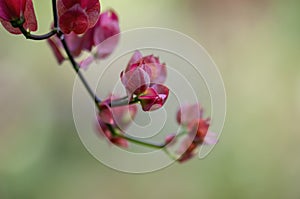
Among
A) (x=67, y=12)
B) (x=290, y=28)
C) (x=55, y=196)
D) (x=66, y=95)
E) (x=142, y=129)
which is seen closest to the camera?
(x=67, y=12)

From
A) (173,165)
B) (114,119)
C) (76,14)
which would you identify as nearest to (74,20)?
(76,14)

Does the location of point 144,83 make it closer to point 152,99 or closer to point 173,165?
point 152,99

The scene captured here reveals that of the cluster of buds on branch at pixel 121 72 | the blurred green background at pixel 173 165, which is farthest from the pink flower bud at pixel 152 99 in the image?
the blurred green background at pixel 173 165

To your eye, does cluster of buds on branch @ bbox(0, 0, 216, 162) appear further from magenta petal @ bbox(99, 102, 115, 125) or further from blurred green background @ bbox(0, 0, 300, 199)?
blurred green background @ bbox(0, 0, 300, 199)

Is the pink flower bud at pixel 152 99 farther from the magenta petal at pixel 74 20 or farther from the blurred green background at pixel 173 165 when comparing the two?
the blurred green background at pixel 173 165

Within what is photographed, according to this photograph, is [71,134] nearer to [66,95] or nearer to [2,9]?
[66,95]

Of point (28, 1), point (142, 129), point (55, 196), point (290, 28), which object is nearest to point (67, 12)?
point (28, 1)

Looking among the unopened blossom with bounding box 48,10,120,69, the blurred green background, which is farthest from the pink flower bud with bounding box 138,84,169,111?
the blurred green background
